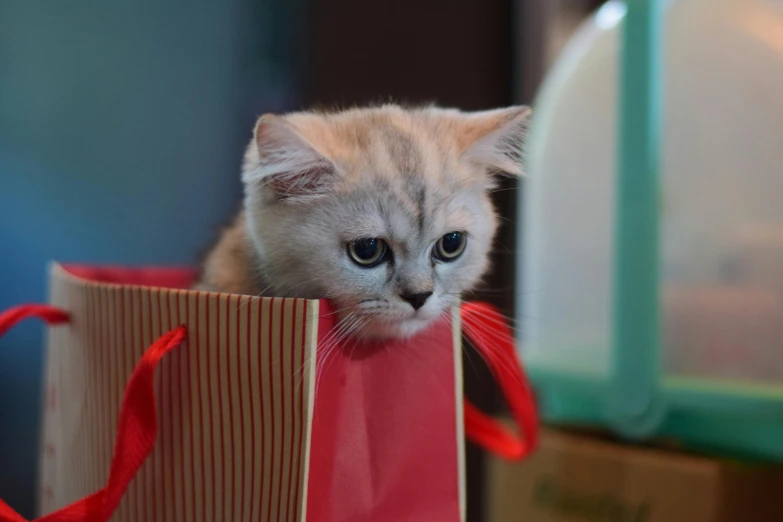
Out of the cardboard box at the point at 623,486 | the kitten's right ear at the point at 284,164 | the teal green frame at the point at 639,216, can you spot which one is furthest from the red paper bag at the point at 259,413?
the cardboard box at the point at 623,486

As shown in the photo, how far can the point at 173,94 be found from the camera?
1.58 meters

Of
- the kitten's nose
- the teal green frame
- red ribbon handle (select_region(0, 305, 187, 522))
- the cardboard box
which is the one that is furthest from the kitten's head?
the cardboard box

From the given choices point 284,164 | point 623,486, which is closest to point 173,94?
point 284,164

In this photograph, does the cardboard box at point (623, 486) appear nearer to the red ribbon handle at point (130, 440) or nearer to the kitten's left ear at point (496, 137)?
the kitten's left ear at point (496, 137)

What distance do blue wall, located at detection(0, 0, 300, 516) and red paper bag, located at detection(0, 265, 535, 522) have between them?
63 cm

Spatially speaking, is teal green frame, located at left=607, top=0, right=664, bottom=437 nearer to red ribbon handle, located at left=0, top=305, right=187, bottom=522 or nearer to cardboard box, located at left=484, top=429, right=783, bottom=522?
cardboard box, located at left=484, top=429, right=783, bottom=522

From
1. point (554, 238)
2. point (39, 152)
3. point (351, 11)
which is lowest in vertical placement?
point (554, 238)

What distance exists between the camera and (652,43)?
3.34ft

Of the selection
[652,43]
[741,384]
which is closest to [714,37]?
[652,43]

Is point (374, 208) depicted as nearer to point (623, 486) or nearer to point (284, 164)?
point (284, 164)

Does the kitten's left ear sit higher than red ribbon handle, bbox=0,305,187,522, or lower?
higher

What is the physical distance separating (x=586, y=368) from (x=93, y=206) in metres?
1.09

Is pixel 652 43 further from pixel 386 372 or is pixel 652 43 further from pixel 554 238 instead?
pixel 386 372

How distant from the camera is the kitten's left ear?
74 centimetres
